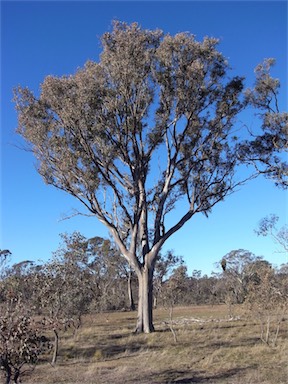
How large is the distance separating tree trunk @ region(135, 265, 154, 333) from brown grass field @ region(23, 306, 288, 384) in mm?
1388

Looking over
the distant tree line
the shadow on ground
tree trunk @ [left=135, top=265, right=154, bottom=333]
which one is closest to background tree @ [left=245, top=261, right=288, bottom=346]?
the distant tree line

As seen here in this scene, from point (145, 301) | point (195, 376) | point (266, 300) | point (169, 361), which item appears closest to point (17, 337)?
point (195, 376)

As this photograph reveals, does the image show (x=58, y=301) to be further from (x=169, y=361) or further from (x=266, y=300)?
(x=266, y=300)

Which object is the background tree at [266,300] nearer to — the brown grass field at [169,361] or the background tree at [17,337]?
the brown grass field at [169,361]

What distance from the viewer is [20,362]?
7289mm

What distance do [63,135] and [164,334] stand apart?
31.0ft

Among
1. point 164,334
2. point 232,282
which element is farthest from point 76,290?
point 232,282

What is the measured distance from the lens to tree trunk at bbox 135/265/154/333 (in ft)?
63.4

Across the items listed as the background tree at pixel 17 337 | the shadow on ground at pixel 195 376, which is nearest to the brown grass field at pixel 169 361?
the shadow on ground at pixel 195 376

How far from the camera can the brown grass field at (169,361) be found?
9938 millimetres

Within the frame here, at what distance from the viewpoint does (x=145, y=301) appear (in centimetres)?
1947

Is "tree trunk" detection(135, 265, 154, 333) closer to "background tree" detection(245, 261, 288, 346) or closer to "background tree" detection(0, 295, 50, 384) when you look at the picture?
"background tree" detection(245, 261, 288, 346)

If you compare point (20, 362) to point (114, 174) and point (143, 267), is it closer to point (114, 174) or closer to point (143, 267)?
point (143, 267)

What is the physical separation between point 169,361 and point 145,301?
7.38m
